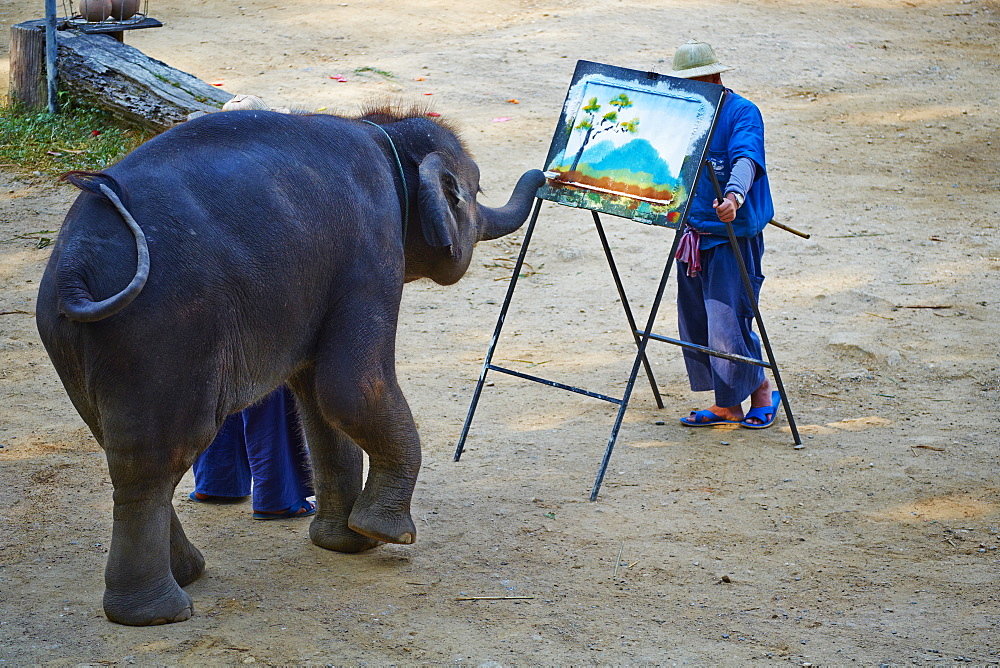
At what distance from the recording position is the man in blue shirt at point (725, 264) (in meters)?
5.43

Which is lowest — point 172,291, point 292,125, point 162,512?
point 162,512

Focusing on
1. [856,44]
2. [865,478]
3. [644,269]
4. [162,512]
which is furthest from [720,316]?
[856,44]

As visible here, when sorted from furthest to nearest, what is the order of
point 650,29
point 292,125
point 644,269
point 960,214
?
point 650,29
point 960,214
point 644,269
point 292,125

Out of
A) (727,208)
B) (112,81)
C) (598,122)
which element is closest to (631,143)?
(598,122)

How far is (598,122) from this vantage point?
539 centimetres

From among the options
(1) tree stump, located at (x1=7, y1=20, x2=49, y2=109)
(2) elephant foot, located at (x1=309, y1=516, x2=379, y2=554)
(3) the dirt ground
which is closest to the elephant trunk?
(3) the dirt ground

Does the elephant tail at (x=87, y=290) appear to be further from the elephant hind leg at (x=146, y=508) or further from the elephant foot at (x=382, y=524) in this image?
the elephant foot at (x=382, y=524)

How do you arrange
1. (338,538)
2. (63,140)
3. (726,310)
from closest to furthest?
1. (338,538)
2. (726,310)
3. (63,140)

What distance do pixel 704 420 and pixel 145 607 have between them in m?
3.32

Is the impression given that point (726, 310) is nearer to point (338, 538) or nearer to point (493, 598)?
point (493, 598)

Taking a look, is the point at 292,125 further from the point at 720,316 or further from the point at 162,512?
the point at 720,316

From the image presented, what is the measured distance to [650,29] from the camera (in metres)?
13.7

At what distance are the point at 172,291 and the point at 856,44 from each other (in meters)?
12.7

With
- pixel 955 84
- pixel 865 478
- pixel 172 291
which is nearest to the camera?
pixel 172 291
